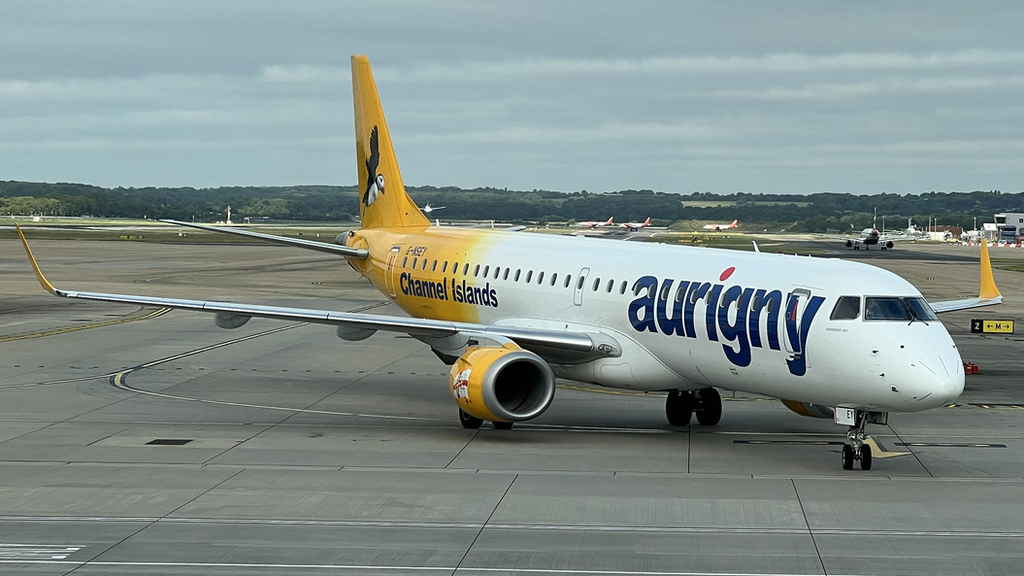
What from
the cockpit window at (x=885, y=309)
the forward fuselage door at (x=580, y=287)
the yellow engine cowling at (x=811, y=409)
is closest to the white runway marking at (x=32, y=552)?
the cockpit window at (x=885, y=309)

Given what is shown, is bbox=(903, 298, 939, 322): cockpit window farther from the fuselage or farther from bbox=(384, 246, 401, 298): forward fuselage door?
bbox=(384, 246, 401, 298): forward fuselage door

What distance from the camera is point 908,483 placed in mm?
20500

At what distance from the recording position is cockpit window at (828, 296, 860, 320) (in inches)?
826

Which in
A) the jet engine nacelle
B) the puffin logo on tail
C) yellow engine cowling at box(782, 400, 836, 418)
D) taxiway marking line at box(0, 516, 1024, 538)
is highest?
the puffin logo on tail

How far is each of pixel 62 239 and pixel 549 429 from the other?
119856mm

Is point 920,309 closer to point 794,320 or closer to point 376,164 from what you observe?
point 794,320

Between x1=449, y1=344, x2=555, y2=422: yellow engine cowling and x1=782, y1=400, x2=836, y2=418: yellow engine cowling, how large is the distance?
4.70 meters

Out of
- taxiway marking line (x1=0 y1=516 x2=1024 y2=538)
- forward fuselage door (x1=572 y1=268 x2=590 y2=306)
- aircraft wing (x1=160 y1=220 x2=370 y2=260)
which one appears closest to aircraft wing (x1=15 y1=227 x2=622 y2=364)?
forward fuselage door (x1=572 y1=268 x2=590 y2=306)

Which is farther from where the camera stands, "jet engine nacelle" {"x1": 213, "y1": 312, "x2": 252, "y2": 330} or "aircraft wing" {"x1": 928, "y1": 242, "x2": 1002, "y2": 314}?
"jet engine nacelle" {"x1": 213, "y1": 312, "x2": 252, "y2": 330}

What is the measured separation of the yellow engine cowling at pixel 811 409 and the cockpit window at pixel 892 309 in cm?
293

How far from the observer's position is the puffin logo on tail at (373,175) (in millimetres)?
37438

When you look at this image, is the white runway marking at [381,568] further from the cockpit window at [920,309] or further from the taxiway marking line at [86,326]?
the taxiway marking line at [86,326]

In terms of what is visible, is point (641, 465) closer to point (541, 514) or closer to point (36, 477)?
point (541, 514)

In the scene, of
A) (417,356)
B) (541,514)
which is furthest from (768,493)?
(417,356)
